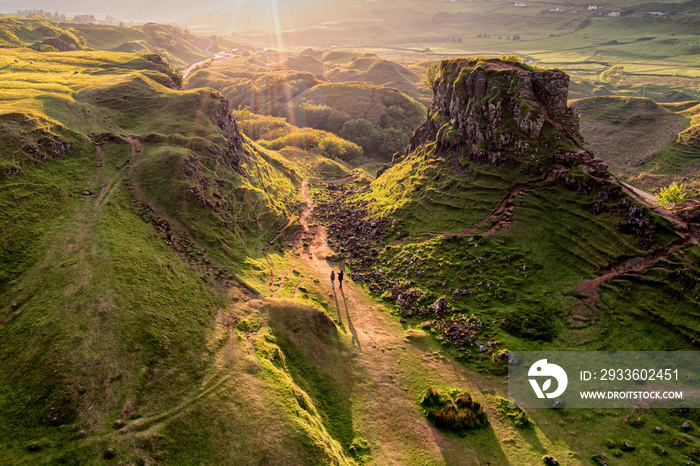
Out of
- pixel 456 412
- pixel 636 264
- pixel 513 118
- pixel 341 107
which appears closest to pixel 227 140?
pixel 513 118

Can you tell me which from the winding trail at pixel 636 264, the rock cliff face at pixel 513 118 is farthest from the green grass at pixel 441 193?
the winding trail at pixel 636 264

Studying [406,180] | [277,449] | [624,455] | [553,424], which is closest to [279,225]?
[406,180]

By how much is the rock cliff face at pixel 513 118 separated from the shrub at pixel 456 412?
3223cm

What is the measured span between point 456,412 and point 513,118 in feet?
132

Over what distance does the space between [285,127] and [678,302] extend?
109 metres

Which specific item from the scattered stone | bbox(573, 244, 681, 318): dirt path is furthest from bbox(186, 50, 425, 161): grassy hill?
bbox(573, 244, 681, 318): dirt path

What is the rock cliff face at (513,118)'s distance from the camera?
157 feet

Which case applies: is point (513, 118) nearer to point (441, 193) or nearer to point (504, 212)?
point (504, 212)

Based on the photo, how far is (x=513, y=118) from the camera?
5091 cm

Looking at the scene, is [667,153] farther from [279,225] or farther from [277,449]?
[277,449]

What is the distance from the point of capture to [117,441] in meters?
21.1

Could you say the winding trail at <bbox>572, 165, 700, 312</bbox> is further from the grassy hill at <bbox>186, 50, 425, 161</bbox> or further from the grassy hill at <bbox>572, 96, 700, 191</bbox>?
the grassy hill at <bbox>186, 50, 425, 161</bbox>

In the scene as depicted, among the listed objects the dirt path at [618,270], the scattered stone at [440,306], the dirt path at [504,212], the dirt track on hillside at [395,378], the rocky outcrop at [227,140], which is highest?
the rocky outcrop at [227,140]

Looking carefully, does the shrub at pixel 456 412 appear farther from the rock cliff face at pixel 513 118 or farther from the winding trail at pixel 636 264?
the rock cliff face at pixel 513 118
